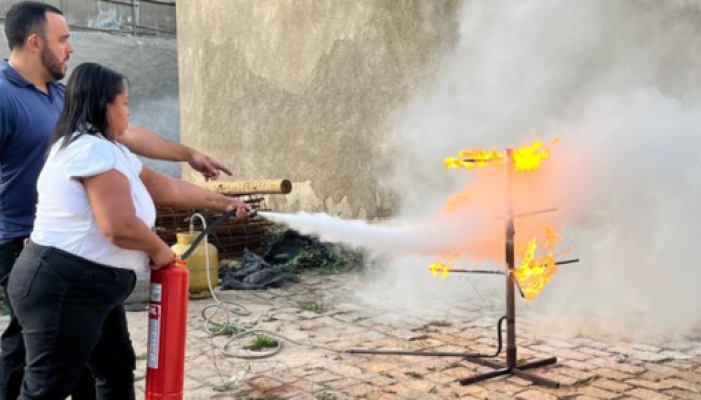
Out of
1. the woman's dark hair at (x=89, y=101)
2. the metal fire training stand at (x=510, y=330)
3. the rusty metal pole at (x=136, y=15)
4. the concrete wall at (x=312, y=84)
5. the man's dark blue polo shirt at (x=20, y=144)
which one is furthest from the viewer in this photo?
the rusty metal pole at (x=136, y=15)

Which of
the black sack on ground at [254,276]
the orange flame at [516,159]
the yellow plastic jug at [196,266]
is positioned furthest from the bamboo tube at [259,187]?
the orange flame at [516,159]

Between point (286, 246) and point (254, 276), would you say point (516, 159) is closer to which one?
point (254, 276)

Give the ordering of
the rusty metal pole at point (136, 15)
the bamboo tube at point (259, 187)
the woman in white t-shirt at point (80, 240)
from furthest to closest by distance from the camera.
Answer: the rusty metal pole at point (136, 15) → the bamboo tube at point (259, 187) → the woman in white t-shirt at point (80, 240)

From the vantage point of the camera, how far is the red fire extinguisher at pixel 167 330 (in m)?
3.10

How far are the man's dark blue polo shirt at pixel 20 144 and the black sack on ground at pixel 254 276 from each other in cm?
432

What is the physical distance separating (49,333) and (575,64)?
5683mm

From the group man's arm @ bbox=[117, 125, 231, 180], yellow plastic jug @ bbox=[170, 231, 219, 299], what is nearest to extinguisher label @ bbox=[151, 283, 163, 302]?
man's arm @ bbox=[117, 125, 231, 180]

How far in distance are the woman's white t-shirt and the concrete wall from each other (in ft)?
19.4

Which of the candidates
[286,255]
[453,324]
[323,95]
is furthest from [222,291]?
[323,95]

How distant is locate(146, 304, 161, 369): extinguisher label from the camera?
3.11m

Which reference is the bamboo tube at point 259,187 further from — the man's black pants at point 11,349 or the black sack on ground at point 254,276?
the man's black pants at point 11,349

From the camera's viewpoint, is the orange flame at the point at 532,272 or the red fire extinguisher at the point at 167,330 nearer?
the red fire extinguisher at the point at 167,330

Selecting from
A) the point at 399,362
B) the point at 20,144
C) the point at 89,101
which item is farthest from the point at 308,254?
the point at 89,101

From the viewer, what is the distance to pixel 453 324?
604 cm
